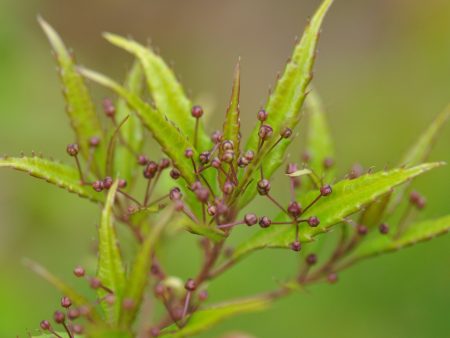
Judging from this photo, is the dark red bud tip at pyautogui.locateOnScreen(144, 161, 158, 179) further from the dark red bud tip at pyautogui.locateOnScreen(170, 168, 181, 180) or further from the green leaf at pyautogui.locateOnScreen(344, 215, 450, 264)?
the green leaf at pyautogui.locateOnScreen(344, 215, 450, 264)

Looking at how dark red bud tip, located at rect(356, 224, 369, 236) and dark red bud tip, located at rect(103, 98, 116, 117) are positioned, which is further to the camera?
dark red bud tip, located at rect(356, 224, 369, 236)

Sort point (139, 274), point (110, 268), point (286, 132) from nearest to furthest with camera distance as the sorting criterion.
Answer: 1. point (139, 274)
2. point (110, 268)
3. point (286, 132)

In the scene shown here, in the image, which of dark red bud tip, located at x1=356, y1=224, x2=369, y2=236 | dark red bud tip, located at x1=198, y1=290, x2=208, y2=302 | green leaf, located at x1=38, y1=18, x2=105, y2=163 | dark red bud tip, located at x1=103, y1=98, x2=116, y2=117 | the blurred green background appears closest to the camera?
dark red bud tip, located at x1=198, y1=290, x2=208, y2=302

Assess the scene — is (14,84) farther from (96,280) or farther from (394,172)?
(394,172)

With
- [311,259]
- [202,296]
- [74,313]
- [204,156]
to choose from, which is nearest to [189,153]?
[204,156]

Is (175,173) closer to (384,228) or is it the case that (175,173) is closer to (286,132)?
(286,132)

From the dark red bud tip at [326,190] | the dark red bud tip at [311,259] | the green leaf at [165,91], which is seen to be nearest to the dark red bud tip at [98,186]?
the green leaf at [165,91]

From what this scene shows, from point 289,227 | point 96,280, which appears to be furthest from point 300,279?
point 96,280

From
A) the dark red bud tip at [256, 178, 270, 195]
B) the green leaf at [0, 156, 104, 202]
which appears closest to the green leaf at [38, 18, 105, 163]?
the green leaf at [0, 156, 104, 202]
